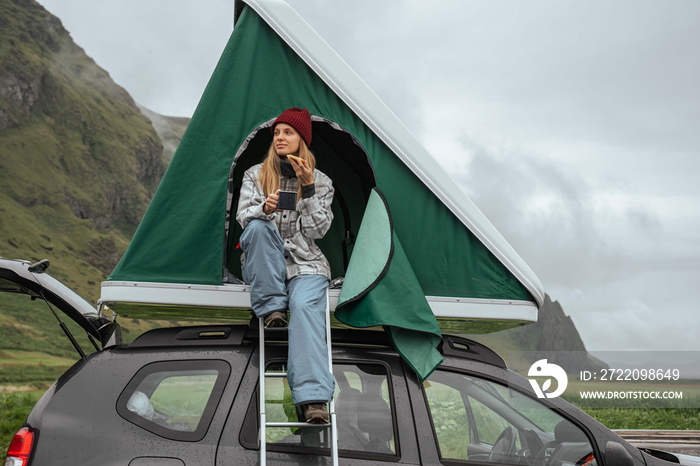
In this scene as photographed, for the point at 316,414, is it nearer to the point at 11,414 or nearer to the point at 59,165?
the point at 11,414

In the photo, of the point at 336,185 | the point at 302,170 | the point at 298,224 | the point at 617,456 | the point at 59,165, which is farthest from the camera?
the point at 59,165

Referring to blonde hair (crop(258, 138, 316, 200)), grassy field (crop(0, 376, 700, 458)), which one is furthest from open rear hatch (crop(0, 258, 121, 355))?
grassy field (crop(0, 376, 700, 458))

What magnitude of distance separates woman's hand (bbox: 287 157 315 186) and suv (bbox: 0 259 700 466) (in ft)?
3.22

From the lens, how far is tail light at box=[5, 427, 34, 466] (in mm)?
3316

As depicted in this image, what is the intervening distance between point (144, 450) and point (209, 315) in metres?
1.35

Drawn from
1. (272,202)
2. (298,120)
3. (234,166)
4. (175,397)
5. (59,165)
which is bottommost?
(175,397)

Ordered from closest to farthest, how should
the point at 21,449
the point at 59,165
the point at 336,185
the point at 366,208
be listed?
the point at 21,449
the point at 366,208
the point at 336,185
the point at 59,165

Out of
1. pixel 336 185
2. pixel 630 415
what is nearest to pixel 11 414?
pixel 336 185

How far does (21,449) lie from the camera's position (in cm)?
334

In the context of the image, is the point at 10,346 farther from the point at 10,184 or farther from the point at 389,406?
the point at 389,406

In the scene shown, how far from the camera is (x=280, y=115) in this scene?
4.43 m

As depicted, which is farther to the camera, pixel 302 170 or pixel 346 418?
pixel 302 170

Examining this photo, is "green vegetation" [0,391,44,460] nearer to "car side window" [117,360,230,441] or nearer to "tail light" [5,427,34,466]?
"tail light" [5,427,34,466]

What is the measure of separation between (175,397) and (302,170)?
1544 mm
